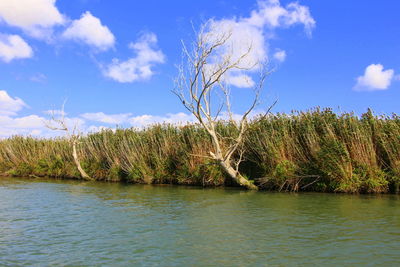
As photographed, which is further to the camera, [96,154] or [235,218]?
[96,154]

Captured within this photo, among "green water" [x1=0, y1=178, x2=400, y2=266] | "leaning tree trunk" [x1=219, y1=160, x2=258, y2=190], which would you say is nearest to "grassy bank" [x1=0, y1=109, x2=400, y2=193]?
"leaning tree trunk" [x1=219, y1=160, x2=258, y2=190]

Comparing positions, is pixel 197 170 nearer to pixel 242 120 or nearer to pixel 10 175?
pixel 242 120

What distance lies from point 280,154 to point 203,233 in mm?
8630

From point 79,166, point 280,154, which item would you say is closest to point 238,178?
point 280,154

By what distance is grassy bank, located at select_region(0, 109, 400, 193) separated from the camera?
43.1 feet

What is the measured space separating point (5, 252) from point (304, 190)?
37.8ft

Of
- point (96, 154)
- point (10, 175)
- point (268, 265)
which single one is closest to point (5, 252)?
point (268, 265)

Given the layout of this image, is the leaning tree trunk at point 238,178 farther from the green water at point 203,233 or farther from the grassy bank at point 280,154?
the green water at point 203,233

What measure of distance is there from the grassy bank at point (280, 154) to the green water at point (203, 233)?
1.93 metres

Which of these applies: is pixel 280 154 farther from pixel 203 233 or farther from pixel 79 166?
pixel 79 166

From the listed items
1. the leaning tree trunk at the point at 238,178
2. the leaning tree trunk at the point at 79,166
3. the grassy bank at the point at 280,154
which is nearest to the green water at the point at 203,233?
the grassy bank at the point at 280,154

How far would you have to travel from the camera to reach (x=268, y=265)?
5.09 meters

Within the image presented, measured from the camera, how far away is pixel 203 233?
7.07 meters

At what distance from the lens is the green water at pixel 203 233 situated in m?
5.42
